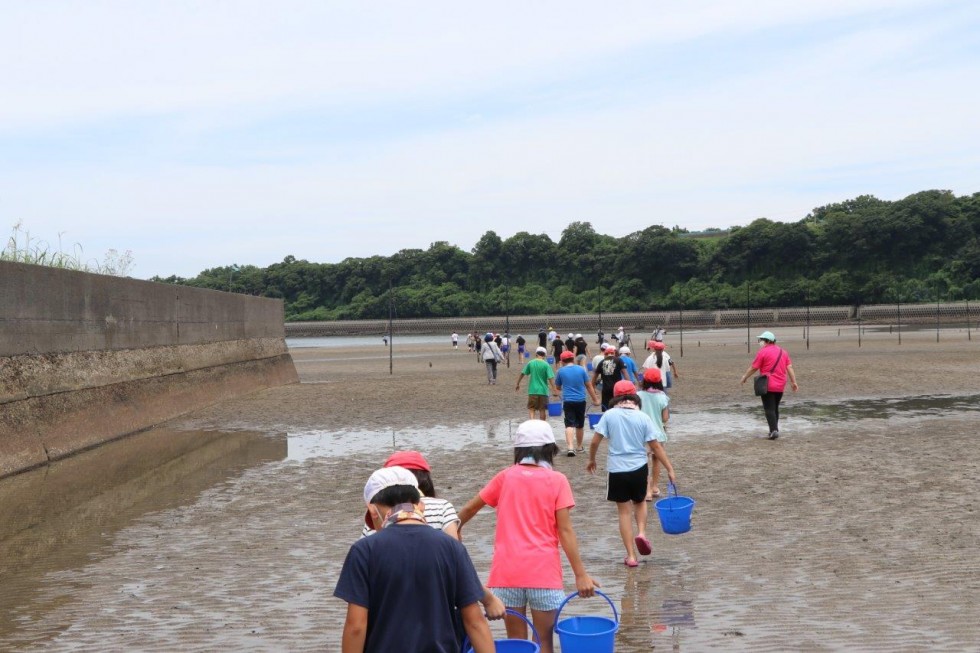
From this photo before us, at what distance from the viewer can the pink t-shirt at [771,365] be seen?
14.9 m

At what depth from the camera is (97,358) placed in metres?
16.9

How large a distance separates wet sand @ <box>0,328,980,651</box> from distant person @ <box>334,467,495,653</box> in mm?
2495

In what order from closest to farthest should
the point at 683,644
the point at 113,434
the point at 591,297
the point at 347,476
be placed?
1. the point at 683,644
2. the point at 347,476
3. the point at 113,434
4. the point at 591,297

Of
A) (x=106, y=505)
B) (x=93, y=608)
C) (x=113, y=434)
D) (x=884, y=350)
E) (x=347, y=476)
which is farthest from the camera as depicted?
(x=884, y=350)

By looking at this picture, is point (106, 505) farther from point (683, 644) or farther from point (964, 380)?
point (964, 380)

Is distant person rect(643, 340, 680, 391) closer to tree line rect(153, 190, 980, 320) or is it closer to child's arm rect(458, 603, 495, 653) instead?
child's arm rect(458, 603, 495, 653)

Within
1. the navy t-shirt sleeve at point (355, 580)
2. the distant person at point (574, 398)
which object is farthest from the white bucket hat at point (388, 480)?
the distant person at point (574, 398)

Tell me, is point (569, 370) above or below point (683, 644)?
above

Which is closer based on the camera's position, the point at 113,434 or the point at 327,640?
the point at 327,640

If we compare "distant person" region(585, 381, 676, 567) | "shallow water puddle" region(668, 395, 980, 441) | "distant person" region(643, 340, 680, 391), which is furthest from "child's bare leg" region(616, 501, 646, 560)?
"shallow water puddle" region(668, 395, 980, 441)

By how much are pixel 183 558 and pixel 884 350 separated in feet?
129

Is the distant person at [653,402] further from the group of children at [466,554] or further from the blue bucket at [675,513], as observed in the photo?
the blue bucket at [675,513]

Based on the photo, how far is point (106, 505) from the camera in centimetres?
1109

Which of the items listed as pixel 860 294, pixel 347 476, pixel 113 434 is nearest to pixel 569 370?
pixel 347 476
